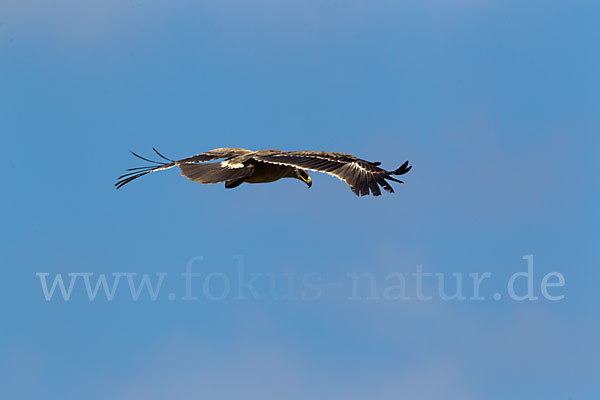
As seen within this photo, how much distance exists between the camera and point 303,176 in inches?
826

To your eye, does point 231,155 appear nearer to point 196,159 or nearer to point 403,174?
point 196,159

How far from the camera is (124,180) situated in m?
20.3

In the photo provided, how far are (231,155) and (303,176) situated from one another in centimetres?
166

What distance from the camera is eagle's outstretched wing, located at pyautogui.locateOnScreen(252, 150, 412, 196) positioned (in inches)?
718

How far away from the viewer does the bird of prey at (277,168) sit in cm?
1856

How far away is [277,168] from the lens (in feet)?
66.8

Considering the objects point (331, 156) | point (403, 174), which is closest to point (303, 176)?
point (331, 156)

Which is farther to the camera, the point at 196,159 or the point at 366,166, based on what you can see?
the point at 196,159

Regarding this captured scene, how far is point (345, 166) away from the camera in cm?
1917

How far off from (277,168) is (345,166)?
72.1 inches

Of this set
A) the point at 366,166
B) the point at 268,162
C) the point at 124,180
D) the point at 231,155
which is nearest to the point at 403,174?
the point at 366,166

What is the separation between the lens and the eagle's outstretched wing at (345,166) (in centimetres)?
1823

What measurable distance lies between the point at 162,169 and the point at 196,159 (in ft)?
2.94

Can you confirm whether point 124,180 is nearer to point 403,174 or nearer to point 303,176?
point 303,176
